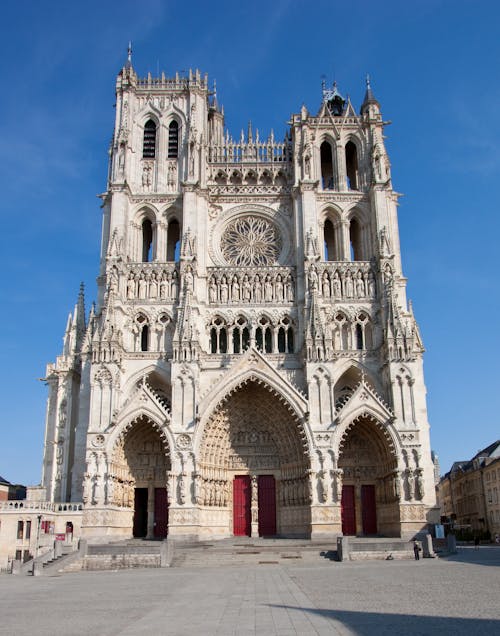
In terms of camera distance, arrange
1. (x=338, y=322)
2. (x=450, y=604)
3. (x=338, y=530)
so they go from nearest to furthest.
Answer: (x=450, y=604)
(x=338, y=530)
(x=338, y=322)

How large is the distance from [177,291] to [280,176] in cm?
1013

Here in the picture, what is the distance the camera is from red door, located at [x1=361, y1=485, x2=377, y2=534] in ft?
107

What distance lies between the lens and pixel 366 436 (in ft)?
109

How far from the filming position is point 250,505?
107 feet

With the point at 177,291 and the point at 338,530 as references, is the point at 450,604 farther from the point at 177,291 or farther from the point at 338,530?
the point at 177,291

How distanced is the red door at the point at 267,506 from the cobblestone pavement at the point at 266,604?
512 inches

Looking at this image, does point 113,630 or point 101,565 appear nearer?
point 113,630

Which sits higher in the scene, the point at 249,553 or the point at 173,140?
the point at 173,140

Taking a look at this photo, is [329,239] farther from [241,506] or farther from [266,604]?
[266,604]

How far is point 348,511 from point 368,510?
1079 mm

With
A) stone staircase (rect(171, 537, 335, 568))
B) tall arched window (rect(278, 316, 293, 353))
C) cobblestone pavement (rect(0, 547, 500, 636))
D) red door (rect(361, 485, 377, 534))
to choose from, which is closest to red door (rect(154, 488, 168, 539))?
stone staircase (rect(171, 537, 335, 568))

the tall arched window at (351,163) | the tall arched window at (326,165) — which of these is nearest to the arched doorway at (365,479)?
the tall arched window at (351,163)

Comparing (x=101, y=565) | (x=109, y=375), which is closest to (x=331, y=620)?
(x=101, y=565)

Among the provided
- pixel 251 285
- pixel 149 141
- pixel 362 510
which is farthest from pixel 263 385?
pixel 149 141
